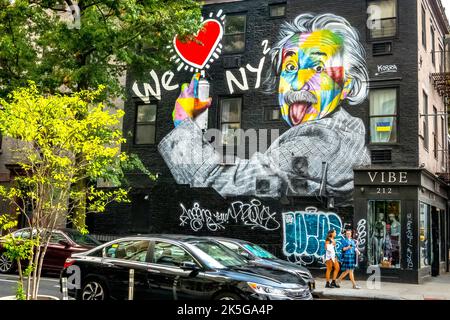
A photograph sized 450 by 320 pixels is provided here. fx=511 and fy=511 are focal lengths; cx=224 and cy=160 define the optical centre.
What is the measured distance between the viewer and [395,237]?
1695cm

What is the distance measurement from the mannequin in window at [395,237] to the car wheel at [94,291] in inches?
414

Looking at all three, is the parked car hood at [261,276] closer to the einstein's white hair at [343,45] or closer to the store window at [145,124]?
the einstein's white hair at [343,45]

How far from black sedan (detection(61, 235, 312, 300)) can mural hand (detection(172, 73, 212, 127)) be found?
414 inches

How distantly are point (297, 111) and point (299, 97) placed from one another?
514 mm

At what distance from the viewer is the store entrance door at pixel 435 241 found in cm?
1985

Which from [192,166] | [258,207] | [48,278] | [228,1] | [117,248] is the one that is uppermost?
[228,1]

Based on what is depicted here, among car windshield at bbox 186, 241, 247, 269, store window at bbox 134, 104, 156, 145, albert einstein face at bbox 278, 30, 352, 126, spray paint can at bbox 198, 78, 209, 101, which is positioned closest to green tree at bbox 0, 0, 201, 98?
spray paint can at bbox 198, 78, 209, 101

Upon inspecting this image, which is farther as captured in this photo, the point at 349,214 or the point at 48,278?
the point at 349,214

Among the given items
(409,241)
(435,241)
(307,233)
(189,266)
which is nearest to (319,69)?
(307,233)

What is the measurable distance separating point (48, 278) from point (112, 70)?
678 cm

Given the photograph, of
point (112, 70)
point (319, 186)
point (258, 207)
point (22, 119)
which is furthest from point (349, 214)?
point (22, 119)

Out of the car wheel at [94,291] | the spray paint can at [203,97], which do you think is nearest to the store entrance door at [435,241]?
the spray paint can at [203,97]
